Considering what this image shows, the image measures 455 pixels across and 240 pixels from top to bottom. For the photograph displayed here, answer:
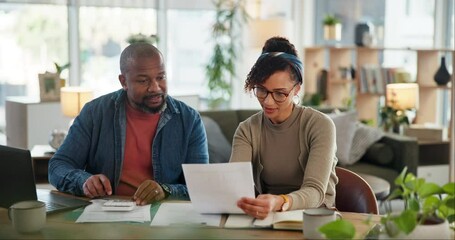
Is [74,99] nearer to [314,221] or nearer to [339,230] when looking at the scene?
[314,221]

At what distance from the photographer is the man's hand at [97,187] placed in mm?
2439

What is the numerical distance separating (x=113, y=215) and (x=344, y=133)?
10.4 feet

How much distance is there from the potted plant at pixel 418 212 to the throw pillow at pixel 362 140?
3.38 meters

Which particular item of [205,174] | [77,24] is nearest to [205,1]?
[77,24]

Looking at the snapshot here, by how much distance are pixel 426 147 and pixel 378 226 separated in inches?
157

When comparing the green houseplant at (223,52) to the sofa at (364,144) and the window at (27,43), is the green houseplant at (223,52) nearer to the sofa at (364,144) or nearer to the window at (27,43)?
the window at (27,43)

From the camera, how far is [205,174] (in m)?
2.09

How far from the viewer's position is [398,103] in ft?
17.9

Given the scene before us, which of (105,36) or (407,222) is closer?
(407,222)

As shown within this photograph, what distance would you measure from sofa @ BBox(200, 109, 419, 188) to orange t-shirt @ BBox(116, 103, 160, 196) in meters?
2.11

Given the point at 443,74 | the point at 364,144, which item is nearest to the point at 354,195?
the point at 364,144

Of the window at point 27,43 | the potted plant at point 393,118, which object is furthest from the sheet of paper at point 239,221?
the window at point 27,43

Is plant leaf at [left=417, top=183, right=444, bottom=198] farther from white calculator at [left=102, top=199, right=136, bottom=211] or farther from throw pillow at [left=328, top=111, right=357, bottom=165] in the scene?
throw pillow at [left=328, top=111, right=357, bottom=165]

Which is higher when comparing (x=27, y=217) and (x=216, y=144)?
(x=27, y=217)
